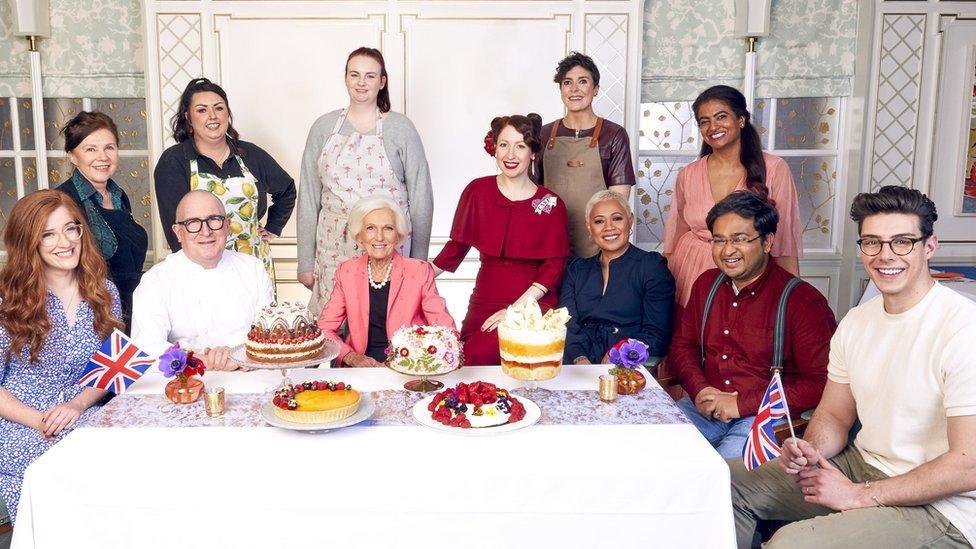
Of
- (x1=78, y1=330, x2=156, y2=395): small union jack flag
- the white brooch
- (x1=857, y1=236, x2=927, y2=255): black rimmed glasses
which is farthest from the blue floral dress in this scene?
(x1=857, y1=236, x2=927, y2=255): black rimmed glasses

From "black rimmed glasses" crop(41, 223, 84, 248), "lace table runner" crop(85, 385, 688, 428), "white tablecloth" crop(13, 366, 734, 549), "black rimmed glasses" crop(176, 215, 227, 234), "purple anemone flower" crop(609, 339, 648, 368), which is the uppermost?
"black rimmed glasses" crop(176, 215, 227, 234)

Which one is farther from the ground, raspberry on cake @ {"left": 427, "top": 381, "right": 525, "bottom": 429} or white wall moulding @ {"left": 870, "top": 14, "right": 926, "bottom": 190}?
white wall moulding @ {"left": 870, "top": 14, "right": 926, "bottom": 190}

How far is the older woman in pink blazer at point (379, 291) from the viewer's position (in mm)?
3455

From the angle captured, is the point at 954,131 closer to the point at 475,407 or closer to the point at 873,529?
the point at 873,529

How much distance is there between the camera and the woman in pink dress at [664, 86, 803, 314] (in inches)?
146

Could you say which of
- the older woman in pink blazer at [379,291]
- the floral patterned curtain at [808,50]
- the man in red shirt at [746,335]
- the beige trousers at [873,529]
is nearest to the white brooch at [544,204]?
the older woman in pink blazer at [379,291]

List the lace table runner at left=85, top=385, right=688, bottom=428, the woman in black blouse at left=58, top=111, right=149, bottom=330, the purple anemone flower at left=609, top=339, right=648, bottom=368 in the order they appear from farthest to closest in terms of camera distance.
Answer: the woman in black blouse at left=58, top=111, right=149, bottom=330 < the purple anemone flower at left=609, top=339, right=648, bottom=368 < the lace table runner at left=85, top=385, right=688, bottom=428

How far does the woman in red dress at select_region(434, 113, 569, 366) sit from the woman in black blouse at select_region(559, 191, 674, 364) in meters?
0.19

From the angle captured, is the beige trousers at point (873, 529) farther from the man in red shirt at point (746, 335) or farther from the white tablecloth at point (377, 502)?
the man in red shirt at point (746, 335)

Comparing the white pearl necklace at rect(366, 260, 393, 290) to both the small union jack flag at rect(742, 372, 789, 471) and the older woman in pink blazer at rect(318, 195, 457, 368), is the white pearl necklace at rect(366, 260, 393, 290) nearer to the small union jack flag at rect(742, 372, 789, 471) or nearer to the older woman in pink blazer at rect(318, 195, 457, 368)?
the older woman in pink blazer at rect(318, 195, 457, 368)

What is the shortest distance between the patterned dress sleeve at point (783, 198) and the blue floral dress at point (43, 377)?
283cm

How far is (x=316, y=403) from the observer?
2264 millimetres

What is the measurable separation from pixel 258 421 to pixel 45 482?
1.82 feet

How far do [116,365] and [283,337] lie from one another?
52 cm
